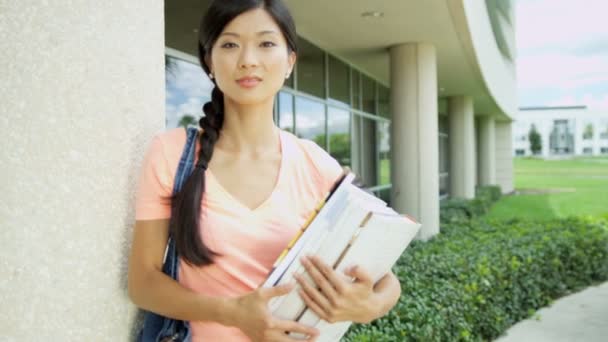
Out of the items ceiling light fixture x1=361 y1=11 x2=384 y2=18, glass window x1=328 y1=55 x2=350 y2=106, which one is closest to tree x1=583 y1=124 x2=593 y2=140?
glass window x1=328 y1=55 x2=350 y2=106

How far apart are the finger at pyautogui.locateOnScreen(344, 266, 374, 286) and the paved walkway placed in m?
5.32

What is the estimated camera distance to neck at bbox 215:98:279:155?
5.35 ft

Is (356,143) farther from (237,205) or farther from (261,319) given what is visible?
(261,319)

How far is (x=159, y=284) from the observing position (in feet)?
4.66

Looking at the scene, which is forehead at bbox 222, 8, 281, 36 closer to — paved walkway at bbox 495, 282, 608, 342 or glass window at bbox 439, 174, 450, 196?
paved walkway at bbox 495, 282, 608, 342

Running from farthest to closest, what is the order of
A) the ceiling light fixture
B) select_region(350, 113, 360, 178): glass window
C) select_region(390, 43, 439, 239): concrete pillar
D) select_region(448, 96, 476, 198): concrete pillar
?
1. select_region(448, 96, 476, 198): concrete pillar
2. select_region(350, 113, 360, 178): glass window
3. select_region(390, 43, 439, 239): concrete pillar
4. the ceiling light fixture

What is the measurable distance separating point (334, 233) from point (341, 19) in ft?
23.7

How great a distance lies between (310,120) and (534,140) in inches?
4970

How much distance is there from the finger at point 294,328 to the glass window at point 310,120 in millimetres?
7731

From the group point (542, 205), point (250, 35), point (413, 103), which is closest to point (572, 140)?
point (542, 205)

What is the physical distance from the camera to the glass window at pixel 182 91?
604cm

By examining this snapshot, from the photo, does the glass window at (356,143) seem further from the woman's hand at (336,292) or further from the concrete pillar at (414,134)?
the woman's hand at (336,292)

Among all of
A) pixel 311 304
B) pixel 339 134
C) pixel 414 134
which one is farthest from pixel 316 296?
pixel 339 134

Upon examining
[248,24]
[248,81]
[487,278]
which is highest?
[248,24]
